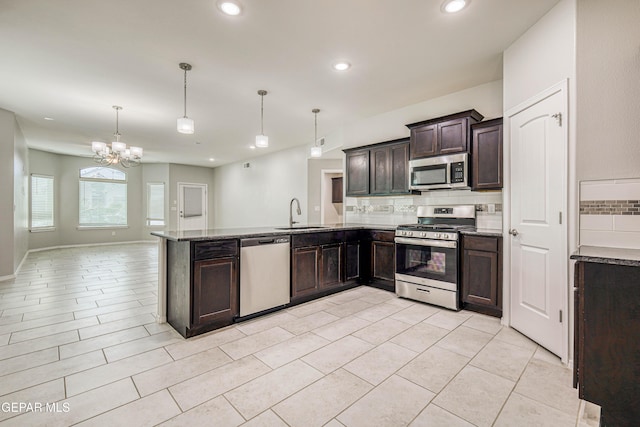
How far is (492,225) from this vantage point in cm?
367

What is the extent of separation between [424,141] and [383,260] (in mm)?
1738

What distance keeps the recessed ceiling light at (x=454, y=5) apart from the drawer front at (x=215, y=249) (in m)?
2.77

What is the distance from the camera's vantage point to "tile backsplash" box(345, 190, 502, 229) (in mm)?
3668

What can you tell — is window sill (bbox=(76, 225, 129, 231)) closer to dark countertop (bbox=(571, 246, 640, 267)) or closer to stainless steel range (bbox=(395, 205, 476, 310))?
stainless steel range (bbox=(395, 205, 476, 310))

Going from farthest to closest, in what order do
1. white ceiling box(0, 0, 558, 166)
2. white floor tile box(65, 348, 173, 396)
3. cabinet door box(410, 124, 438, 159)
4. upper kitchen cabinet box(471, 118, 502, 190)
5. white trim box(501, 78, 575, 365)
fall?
cabinet door box(410, 124, 438, 159) → upper kitchen cabinet box(471, 118, 502, 190) → white ceiling box(0, 0, 558, 166) → white trim box(501, 78, 575, 365) → white floor tile box(65, 348, 173, 396)

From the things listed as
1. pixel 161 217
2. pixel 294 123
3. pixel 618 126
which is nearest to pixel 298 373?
Answer: pixel 618 126

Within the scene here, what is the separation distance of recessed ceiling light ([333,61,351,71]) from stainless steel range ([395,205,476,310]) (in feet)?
6.88

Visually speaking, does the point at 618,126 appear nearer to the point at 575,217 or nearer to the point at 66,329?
the point at 575,217

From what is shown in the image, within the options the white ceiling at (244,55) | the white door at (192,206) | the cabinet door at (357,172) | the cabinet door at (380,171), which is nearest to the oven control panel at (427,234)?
the cabinet door at (380,171)

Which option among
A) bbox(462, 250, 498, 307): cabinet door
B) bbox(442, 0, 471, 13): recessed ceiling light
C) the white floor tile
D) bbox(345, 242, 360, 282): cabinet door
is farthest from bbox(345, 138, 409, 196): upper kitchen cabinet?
the white floor tile

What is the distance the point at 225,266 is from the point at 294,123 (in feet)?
11.5

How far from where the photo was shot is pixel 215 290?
2.81 m

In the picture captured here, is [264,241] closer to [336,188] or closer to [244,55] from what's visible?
[244,55]

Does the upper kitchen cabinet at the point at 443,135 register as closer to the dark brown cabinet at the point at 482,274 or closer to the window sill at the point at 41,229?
the dark brown cabinet at the point at 482,274
